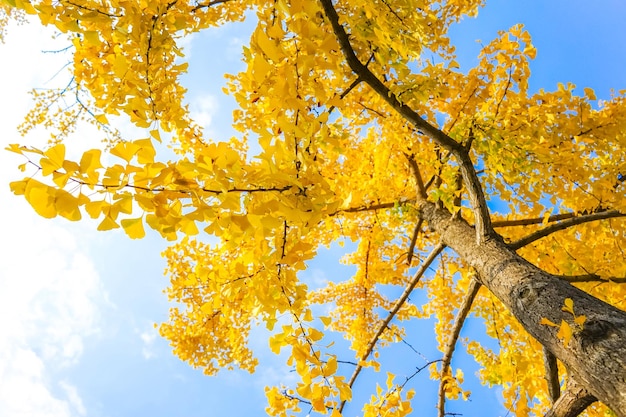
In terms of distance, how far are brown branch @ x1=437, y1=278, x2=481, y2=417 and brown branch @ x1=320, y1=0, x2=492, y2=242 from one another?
93 centimetres

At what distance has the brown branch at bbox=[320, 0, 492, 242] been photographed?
2.00 meters

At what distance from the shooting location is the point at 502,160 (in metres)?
2.75

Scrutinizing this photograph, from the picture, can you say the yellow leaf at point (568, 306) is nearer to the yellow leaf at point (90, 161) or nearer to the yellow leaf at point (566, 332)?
the yellow leaf at point (566, 332)

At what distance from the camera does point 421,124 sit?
256 centimetres

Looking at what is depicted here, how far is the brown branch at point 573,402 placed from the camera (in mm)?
2256

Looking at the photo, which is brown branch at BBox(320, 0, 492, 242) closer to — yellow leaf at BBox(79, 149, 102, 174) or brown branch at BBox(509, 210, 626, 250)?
brown branch at BBox(509, 210, 626, 250)

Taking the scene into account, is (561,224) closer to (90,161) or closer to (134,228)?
(134,228)

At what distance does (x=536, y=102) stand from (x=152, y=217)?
3.12 metres

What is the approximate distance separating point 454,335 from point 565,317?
2147 millimetres

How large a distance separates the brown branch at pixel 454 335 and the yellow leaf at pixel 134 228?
328cm

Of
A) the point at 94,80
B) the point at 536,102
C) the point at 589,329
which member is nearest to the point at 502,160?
the point at 536,102

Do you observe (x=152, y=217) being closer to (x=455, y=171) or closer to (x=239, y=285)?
(x=239, y=285)

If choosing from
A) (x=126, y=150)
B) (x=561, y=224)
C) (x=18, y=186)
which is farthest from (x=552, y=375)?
(x=18, y=186)

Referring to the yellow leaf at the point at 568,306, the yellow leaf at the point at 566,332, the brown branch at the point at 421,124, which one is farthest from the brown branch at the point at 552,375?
the yellow leaf at the point at 566,332
